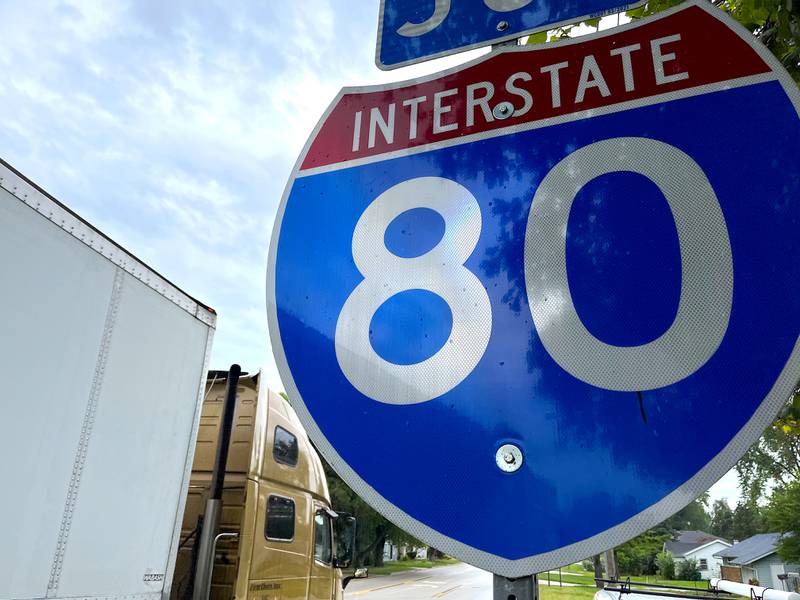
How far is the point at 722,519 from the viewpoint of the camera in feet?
275

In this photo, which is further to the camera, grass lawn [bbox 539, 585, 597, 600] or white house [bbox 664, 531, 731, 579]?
white house [bbox 664, 531, 731, 579]

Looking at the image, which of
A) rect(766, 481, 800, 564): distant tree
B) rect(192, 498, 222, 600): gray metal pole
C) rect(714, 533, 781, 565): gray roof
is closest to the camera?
rect(192, 498, 222, 600): gray metal pole

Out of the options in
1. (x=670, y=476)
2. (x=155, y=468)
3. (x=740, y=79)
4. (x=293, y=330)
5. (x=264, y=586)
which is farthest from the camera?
(x=264, y=586)

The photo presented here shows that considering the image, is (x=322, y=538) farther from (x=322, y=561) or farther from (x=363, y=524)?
(x=363, y=524)

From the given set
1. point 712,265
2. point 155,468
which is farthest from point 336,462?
point 155,468

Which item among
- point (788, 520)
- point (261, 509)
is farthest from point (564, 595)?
point (261, 509)

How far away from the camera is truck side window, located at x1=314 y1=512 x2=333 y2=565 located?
5.56 m

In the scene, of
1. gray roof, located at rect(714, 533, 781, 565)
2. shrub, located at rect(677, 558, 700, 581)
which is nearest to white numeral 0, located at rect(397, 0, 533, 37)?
gray roof, located at rect(714, 533, 781, 565)

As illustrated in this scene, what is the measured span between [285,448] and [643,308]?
466cm

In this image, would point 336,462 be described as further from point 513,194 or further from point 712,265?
point 712,265

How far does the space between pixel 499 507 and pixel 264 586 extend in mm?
4255

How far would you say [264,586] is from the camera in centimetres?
458

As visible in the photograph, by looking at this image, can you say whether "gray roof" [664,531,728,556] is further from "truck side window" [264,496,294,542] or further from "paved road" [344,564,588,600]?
"truck side window" [264,496,294,542]

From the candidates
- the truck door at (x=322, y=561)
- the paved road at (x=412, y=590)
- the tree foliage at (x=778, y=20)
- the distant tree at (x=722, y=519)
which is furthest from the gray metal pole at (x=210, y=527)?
the distant tree at (x=722, y=519)
